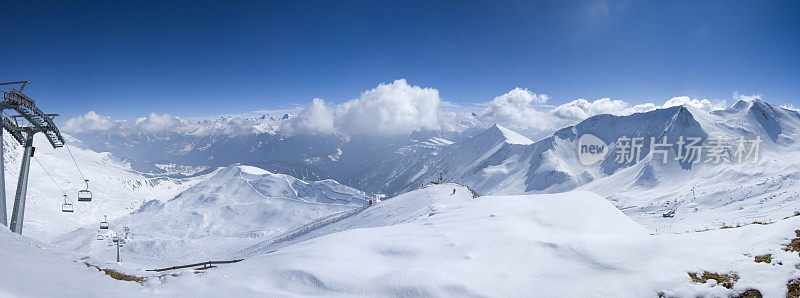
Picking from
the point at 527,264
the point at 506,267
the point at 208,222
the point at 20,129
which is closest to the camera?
the point at 506,267

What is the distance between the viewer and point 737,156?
142000 mm

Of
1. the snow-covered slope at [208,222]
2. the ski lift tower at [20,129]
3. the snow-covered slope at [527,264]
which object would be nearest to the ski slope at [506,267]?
the snow-covered slope at [527,264]

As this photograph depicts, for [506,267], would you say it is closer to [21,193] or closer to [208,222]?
[21,193]

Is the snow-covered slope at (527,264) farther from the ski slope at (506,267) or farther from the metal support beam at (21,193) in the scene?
the metal support beam at (21,193)

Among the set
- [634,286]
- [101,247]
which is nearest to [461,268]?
[634,286]

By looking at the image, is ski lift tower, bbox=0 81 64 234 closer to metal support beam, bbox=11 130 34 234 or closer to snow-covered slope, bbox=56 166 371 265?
metal support beam, bbox=11 130 34 234

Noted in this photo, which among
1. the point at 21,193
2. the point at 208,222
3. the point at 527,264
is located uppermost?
the point at 21,193

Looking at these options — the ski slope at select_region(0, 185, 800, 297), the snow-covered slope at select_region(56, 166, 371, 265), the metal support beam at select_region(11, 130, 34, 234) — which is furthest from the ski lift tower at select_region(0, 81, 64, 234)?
the snow-covered slope at select_region(56, 166, 371, 265)

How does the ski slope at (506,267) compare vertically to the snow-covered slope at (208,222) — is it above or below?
below

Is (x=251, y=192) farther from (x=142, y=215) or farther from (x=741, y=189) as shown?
(x=741, y=189)

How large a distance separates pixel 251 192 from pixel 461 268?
691 ft

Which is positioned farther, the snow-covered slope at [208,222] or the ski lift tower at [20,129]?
the snow-covered slope at [208,222]

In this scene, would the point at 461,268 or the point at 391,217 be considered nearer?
the point at 461,268

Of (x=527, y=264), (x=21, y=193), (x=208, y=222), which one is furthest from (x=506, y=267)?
(x=208, y=222)
